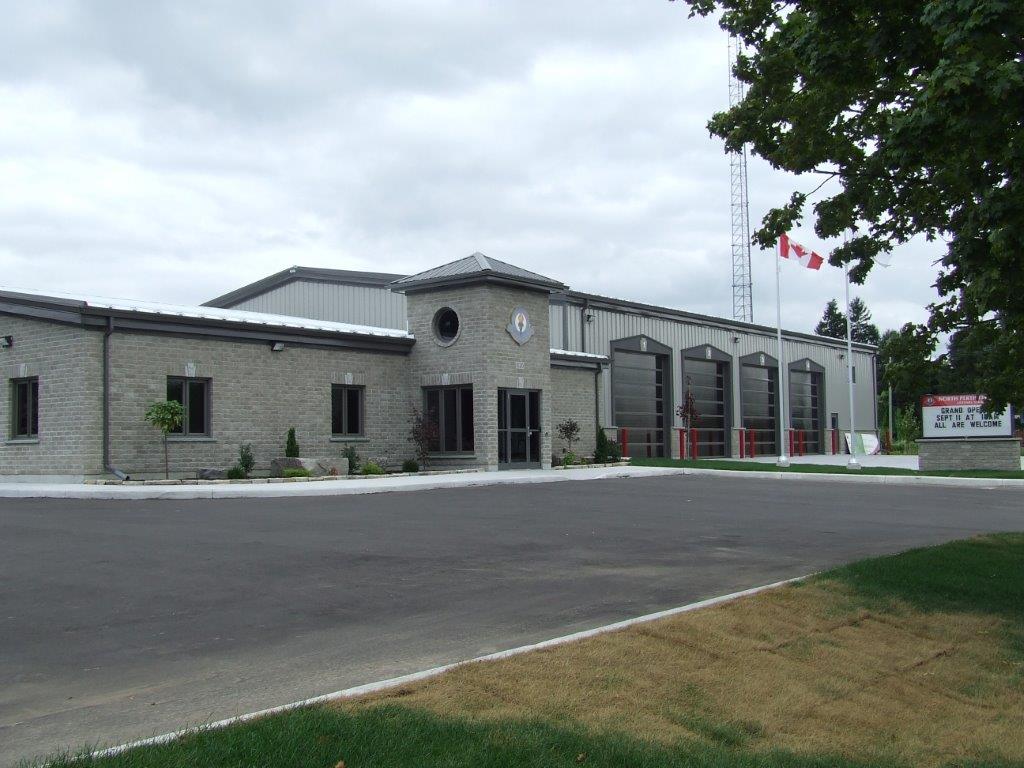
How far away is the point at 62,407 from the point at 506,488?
33.1 ft

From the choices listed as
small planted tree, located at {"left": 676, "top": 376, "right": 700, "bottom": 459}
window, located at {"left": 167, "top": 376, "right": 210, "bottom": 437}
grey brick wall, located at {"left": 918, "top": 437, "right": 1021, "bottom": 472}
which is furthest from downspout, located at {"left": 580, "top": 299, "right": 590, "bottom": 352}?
window, located at {"left": 167, "top": 376, "right": 210, "bottom": 437}

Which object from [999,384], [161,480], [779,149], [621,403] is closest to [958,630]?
[999,384]

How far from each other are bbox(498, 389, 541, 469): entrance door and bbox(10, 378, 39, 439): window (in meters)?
11.9

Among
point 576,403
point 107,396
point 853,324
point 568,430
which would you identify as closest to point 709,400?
point 576,403

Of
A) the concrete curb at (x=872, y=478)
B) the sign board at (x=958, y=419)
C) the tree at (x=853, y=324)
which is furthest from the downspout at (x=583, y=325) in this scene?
the tree at (x=853, y=324)

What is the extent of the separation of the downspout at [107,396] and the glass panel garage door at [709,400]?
26627 mm

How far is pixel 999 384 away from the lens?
10484mm

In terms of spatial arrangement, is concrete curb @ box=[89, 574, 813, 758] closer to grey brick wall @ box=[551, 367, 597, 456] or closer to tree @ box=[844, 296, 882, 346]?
grey brick wall @ box=[551, 367, 597, 456]

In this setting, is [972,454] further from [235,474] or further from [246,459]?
[235,474]

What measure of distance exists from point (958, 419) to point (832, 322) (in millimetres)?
78067

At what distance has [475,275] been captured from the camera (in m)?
27.4

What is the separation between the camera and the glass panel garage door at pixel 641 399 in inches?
1529

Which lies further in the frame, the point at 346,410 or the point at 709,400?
the point at 709,400

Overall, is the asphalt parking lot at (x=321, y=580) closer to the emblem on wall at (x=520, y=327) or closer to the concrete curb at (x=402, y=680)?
the concrete curb at (x=402, y=680)
